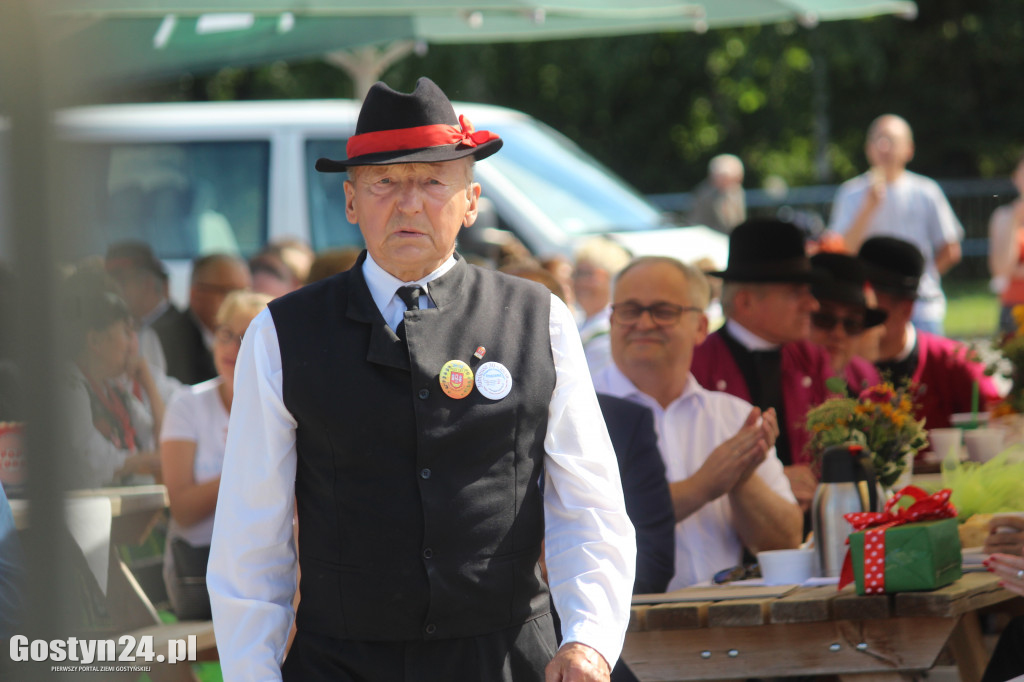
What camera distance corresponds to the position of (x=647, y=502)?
370 cm

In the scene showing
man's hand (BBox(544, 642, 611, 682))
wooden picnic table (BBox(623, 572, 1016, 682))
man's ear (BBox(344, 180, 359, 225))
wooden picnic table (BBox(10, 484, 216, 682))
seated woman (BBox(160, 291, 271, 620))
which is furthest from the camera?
seated woman (BBox(160, 291, 271, 620))

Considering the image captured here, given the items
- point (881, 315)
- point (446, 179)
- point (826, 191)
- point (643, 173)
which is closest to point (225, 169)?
point (881, 315)

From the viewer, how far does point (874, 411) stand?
12.7 feet

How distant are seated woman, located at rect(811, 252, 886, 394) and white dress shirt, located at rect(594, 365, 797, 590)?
1340 millimetres

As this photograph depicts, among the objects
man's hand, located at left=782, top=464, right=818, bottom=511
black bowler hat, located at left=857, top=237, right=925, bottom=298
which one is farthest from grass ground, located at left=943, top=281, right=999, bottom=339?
man's hand, located at left=782, top=464, right=818, bottom=511

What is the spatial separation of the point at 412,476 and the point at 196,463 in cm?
270

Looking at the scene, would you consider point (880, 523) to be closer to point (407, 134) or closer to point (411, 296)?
point (411, 296)

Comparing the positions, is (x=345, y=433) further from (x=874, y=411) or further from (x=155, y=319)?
(x=155, y=319)

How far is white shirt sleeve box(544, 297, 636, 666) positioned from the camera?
231 centimetres

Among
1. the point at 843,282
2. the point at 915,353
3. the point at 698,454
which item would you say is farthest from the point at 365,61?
the point at 698,454

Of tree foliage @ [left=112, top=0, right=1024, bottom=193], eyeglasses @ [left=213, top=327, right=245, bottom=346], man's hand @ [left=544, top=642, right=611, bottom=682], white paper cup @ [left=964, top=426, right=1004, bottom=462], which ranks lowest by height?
white paper cup @ [left=964, top=426, right=1004, bottom=462]

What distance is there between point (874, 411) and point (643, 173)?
22440 mm

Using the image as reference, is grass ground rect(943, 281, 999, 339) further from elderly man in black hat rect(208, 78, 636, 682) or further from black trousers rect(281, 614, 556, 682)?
black trousers rect(281, 614, 556, 682)

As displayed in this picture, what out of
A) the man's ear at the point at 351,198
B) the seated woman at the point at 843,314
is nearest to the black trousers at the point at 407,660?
the man's ear at the point at 351,198
